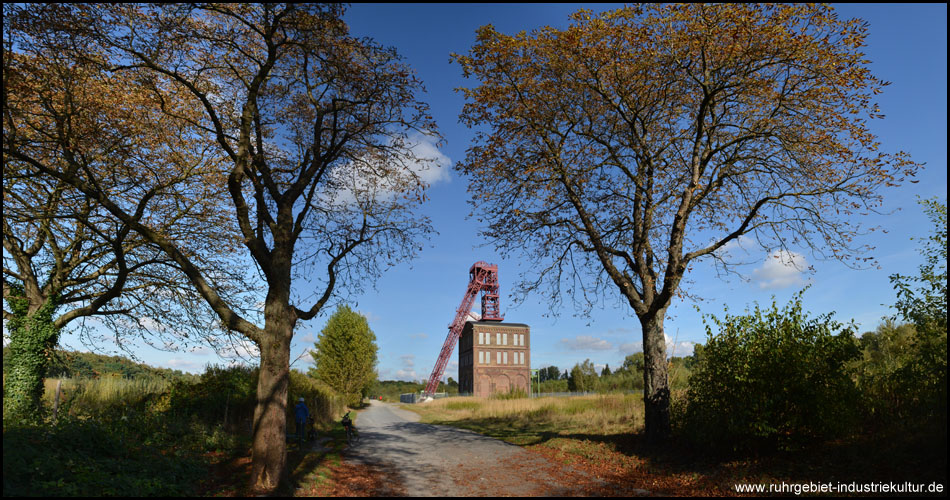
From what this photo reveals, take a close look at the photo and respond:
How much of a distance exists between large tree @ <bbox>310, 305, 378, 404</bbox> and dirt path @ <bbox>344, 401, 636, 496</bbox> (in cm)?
2539

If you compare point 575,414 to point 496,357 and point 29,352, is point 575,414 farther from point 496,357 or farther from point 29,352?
point 496,357

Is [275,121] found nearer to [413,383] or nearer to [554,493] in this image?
[554,493]

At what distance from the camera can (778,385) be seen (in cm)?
A: 918

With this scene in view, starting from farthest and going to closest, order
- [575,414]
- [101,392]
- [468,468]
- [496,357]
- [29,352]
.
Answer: [496,357], [575,414], [101,392], [29,352], [468,468]

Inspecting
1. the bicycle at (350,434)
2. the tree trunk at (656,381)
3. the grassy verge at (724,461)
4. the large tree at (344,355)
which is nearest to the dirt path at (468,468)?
the bicycle at (350,434)

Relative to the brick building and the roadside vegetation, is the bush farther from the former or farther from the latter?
the brick building

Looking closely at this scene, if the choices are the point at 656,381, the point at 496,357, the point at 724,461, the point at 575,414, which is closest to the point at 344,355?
the point at 496,357

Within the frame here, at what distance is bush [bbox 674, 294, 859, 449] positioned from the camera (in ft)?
29.1

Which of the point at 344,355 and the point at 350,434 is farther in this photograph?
the point at 344,355

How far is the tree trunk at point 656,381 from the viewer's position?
1231 centimetres

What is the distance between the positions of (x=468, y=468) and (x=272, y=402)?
469 cm

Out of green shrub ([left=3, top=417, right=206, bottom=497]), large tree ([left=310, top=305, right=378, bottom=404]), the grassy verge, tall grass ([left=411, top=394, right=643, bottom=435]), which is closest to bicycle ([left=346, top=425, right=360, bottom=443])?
the grassy verge

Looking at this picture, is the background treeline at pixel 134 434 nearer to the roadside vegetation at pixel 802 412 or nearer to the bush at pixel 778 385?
the roadside vegetation at pixel 802 412

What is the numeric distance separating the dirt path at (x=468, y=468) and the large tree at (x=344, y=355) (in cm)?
2539
